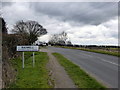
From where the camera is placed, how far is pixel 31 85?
26.6 feet

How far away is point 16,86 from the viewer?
25.9 ft

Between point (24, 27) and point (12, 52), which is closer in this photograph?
point (12, 52)

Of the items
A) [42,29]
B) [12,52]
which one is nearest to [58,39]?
[42,29]

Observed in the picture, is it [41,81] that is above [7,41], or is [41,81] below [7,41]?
below

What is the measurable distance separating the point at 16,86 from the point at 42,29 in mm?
68923

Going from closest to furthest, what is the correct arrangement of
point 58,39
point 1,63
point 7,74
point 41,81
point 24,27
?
1. point 41,81
2. point 7,74
3. point 1,63
4. point 24,27
5. point 58,39

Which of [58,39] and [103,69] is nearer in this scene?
[103,69]

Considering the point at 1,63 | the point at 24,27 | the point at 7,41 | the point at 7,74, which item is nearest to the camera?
the point at 7,74

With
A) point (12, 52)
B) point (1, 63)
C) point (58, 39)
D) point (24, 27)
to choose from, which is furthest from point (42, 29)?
point (1, 63)

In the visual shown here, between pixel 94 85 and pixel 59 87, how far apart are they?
58.6 inches

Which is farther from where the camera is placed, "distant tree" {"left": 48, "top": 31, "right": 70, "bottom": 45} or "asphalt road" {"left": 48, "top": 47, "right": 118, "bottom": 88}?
"distant tree" {"left": 48, "top": 31, "right": 70, "bottom": 45}

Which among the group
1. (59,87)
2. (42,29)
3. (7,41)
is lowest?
(59,87)

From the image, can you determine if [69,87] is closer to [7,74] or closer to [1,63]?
[7,74]

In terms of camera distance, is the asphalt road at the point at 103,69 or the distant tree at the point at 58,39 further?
the distant tree at the point at 58,39
